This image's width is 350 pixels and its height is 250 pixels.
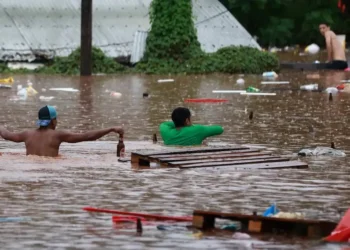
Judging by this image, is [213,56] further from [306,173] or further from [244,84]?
[306,173]

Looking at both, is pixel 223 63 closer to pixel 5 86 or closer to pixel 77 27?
pixel 77 27

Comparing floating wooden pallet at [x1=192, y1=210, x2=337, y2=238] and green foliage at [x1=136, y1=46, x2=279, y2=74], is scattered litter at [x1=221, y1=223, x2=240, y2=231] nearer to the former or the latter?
floating wooden pallet at [x1=192, y1=210, x2=337, y2=238]

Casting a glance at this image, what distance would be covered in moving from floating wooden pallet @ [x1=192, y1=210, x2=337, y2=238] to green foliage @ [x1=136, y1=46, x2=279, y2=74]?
76.4ft

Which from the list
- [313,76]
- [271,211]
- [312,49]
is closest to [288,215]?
[271,211]

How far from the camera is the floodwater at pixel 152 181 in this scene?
8102mm

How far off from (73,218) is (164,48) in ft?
80.8

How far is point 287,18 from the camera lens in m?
47.5

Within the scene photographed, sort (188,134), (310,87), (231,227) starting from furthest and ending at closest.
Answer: (310,87), (188,134), (231,227)

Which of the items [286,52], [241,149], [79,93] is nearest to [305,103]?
[79,93]

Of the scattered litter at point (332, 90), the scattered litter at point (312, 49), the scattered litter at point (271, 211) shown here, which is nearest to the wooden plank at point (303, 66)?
the scattered litter at point (312, 49)

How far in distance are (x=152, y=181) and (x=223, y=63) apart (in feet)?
69.0

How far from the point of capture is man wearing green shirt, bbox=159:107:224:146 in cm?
1371

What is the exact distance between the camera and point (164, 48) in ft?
109

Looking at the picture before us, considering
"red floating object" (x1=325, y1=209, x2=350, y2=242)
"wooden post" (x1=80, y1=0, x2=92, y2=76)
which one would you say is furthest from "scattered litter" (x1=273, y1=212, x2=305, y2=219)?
"wooden post" (x1=80, y1=0, x2=92, y2=76)
